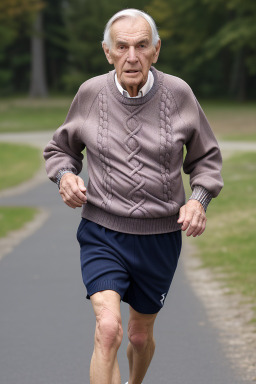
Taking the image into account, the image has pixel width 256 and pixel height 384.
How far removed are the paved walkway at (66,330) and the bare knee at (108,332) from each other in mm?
1433

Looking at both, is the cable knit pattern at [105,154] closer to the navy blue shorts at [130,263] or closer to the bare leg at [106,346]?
the navy blue shorts at [130,263]

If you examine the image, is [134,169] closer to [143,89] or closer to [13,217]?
[143,89]

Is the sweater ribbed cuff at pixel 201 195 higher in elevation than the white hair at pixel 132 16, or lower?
lower

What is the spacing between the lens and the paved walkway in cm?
477

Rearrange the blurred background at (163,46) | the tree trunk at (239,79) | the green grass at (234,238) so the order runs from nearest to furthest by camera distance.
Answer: the green grass at (234,238) < the blurred background at (163,46) < the tree trunk at (239,79)

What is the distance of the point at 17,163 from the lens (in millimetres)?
18422

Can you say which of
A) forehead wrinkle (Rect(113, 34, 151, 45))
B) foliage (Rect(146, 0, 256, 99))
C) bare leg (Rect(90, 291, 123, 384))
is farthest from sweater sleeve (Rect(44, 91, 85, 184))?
foliage (Rect(146, 0, 256, 99))

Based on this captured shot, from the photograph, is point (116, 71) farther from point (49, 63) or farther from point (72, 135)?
point (49, 63)

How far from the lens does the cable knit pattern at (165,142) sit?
3.50m

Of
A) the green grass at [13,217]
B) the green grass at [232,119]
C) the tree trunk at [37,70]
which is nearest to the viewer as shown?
the green grass at [13,217]

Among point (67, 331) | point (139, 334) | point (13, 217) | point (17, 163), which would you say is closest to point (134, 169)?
point (139, 334)

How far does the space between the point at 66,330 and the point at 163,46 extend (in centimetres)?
4959

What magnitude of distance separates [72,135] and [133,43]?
1.59ft

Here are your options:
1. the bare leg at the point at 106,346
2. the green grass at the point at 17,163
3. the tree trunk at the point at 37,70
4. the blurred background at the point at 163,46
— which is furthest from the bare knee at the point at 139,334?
the tree trunk at the point at 37,70
